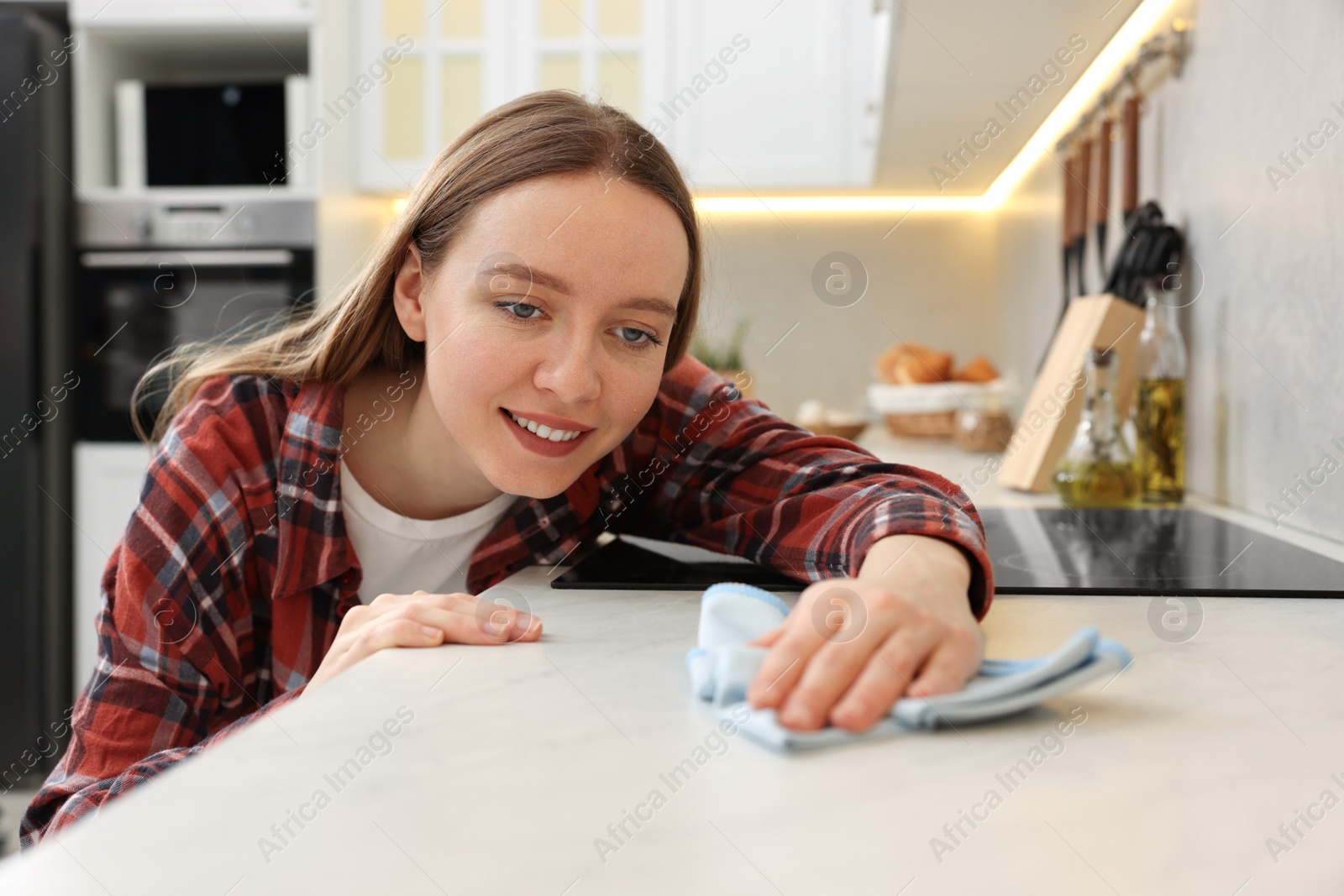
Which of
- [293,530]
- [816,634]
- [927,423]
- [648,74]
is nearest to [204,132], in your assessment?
[648,74]

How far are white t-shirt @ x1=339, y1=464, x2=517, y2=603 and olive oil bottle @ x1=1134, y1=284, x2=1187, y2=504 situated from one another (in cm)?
79

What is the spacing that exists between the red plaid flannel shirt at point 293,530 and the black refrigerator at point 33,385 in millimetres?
1484

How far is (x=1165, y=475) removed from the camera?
1.33m

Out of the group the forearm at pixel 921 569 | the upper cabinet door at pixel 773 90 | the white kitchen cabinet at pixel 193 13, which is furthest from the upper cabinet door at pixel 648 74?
the forearm at pixel 921 569

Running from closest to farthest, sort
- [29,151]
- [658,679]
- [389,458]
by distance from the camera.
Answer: [658,679], [389,458], [29,151]

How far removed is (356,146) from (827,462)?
2.12 m

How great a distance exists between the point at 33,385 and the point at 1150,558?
2.09 m

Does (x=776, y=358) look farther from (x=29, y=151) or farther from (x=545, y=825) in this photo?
(x=545, y=825)

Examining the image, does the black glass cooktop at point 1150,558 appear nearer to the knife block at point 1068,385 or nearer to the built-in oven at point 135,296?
the knife block at point 1068,385

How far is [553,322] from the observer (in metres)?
0.78

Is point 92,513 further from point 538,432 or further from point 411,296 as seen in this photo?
point 538,432

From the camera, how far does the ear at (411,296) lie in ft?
3.01

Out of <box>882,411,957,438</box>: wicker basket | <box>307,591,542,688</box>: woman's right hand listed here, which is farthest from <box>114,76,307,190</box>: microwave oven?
<box>307,591,542,688</box>: woman's right hand

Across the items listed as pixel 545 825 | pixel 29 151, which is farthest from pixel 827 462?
pixel 29 151
